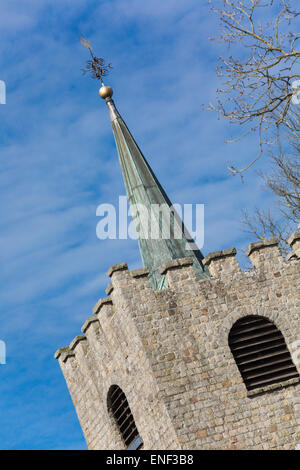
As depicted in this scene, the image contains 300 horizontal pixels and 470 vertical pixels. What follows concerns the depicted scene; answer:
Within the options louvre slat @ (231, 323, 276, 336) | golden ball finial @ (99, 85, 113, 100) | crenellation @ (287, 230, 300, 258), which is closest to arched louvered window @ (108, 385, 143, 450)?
louvre slat @ (231, 323, 276, 336)

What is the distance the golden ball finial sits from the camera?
870 inches

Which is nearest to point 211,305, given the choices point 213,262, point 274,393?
point 213,262

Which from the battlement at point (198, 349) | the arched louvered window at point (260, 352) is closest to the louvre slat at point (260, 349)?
the arched louvered window at point (260, 352)

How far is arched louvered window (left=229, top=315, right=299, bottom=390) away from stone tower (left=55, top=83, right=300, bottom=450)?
0.06 feet

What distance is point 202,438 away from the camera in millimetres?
15969

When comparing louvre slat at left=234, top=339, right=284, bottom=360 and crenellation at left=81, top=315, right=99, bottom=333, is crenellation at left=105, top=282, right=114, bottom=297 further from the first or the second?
louvre slat at left=234, top=339, right=284, bottom=360

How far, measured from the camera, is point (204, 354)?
16.7m

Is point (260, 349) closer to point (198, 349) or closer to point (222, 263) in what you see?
point (198, 349)

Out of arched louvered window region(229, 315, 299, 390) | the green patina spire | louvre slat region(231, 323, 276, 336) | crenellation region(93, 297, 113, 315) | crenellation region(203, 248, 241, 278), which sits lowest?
arched louvered window region(229, 315, 299, 390)

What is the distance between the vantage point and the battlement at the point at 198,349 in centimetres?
1614
